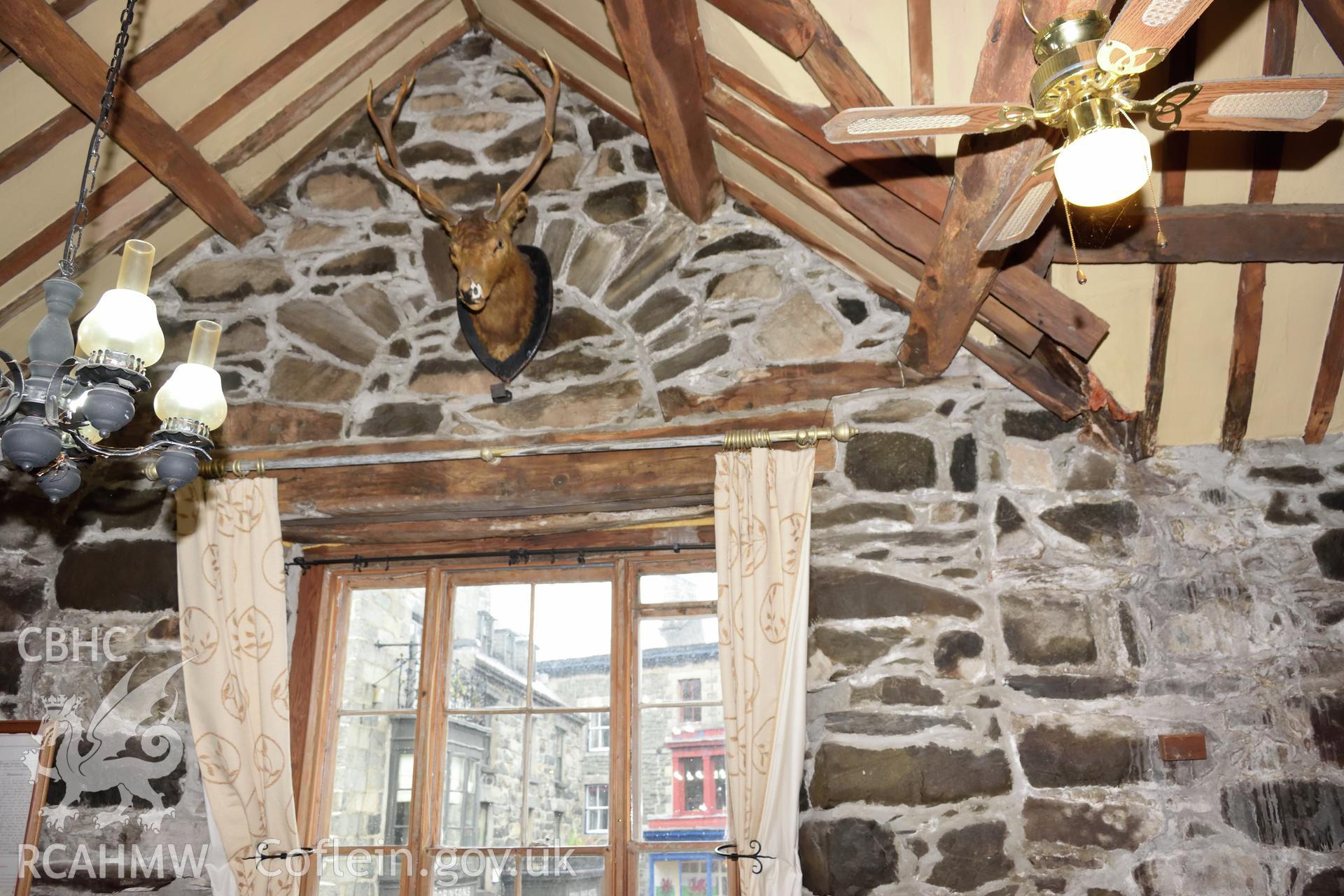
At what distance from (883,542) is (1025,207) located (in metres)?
1.42

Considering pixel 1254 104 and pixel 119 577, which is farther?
pixel 119 577

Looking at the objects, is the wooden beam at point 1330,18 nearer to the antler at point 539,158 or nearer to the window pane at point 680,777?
the antler at point 539,158

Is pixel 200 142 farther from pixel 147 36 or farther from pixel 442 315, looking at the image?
pixel 442 315

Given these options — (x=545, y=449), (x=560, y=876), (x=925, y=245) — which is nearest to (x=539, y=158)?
(x=545, y=449)

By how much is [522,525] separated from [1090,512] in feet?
6.55

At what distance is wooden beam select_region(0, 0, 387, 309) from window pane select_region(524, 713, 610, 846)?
8.05ft

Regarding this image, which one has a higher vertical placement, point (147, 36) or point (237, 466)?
point (147, 36)

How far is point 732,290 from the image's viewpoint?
11.8ft

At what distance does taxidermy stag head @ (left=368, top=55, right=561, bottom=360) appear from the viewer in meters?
3.22

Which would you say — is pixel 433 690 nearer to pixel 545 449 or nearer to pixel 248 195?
pixel 545 449

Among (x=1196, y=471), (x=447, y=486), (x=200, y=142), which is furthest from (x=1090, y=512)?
(x=200, y=142)

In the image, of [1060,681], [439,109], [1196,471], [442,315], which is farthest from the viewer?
[439,109]

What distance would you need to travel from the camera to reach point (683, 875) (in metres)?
3.20

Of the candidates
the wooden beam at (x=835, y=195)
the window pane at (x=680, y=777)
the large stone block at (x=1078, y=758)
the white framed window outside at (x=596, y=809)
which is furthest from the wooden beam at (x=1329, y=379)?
the white framed window outside at (x=596, y=809)
